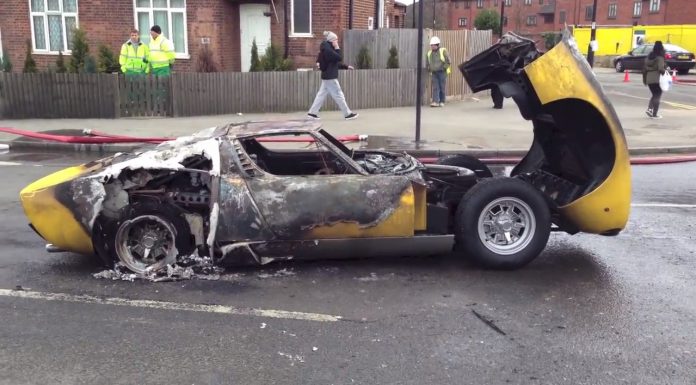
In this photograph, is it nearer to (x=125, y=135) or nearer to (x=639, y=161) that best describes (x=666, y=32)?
(x=639, y=161)

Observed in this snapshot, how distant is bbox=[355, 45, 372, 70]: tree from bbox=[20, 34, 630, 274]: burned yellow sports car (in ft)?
38.7

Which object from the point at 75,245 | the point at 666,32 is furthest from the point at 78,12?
the point at 666,32

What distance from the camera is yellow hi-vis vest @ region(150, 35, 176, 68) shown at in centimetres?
1452

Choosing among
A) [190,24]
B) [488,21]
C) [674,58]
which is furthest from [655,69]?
[488,21]

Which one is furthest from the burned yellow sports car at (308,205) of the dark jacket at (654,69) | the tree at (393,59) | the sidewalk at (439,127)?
the tree at (393,59)

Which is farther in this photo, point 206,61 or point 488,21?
point 488,21

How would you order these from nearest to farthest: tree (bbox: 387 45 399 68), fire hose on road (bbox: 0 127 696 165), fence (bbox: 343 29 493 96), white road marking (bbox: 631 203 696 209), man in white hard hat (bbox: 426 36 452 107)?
white road marking (bbox: 631 203 696 209)
fire hose on road (bbox: 0 127 696 165)
man in white hard hat (bbox: 426 36 452 107)
tree (bbox: 387 45 399 68)
fence (bbox: 343 29 493 96)

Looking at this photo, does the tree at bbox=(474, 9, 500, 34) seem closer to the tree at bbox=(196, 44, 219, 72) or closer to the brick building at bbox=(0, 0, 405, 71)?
Answer: the brick building at bbox=(0, 0, 405, 71)

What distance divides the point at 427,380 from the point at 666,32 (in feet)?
157

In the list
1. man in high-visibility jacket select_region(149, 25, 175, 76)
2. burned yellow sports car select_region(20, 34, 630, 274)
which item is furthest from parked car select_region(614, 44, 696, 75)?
burned yellow sports car select_region(20, 34, 630, 274)

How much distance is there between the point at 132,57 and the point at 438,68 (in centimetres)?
756

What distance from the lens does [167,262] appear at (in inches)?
196

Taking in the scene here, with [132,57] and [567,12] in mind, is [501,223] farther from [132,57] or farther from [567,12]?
[567,12]

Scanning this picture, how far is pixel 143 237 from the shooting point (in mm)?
4973
